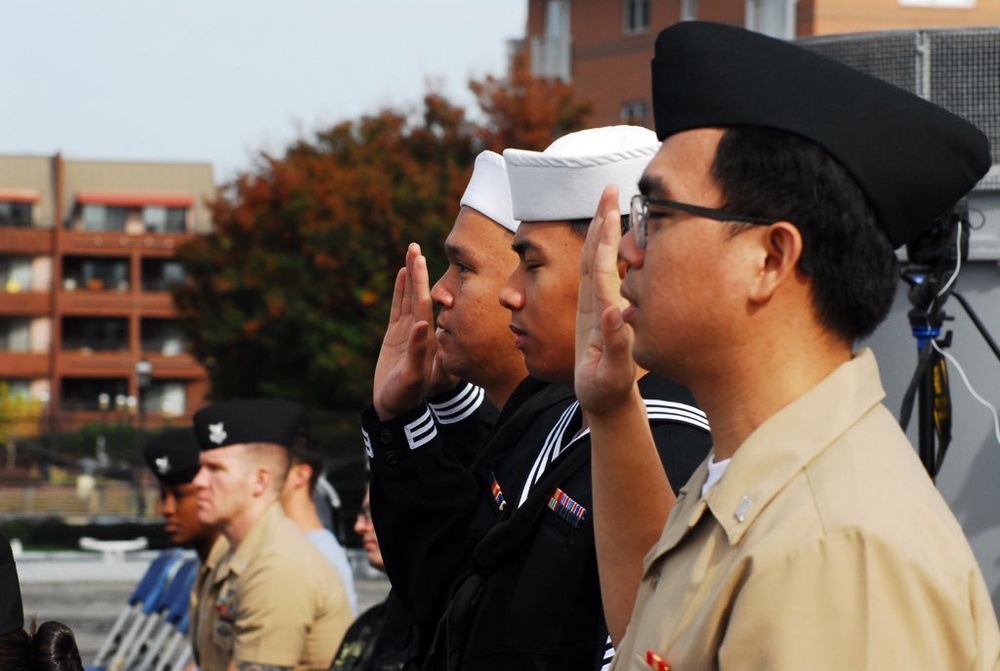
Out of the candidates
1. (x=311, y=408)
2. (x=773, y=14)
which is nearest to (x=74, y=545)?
(x=311, y=408)

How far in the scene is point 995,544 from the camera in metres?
A: 4.82

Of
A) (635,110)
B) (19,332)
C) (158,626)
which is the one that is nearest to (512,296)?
(158,626)

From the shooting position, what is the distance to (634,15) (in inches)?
1645

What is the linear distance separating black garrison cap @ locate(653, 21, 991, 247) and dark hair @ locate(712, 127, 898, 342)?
18 millimetres

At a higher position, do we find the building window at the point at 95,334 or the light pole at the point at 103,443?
the light pole at the point at 103,443

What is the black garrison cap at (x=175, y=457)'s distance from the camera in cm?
811

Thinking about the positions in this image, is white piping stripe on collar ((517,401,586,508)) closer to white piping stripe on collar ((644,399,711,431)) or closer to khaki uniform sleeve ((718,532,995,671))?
white piping stripe on collar ((644,399,711,431))

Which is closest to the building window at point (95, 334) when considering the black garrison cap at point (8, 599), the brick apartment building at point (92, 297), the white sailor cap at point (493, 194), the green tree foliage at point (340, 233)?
the brick apartment building at point (92, 297)

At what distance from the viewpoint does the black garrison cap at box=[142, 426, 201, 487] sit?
811 cm

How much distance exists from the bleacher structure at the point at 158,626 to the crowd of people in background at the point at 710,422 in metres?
5.50

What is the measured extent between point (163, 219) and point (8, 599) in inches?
3312

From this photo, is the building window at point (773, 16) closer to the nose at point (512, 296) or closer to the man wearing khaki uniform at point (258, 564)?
the man wearing khaki uniform at point (258, 564)

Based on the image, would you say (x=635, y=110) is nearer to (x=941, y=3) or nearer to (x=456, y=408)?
(x=941, y=3)

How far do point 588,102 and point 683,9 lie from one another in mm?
7230
